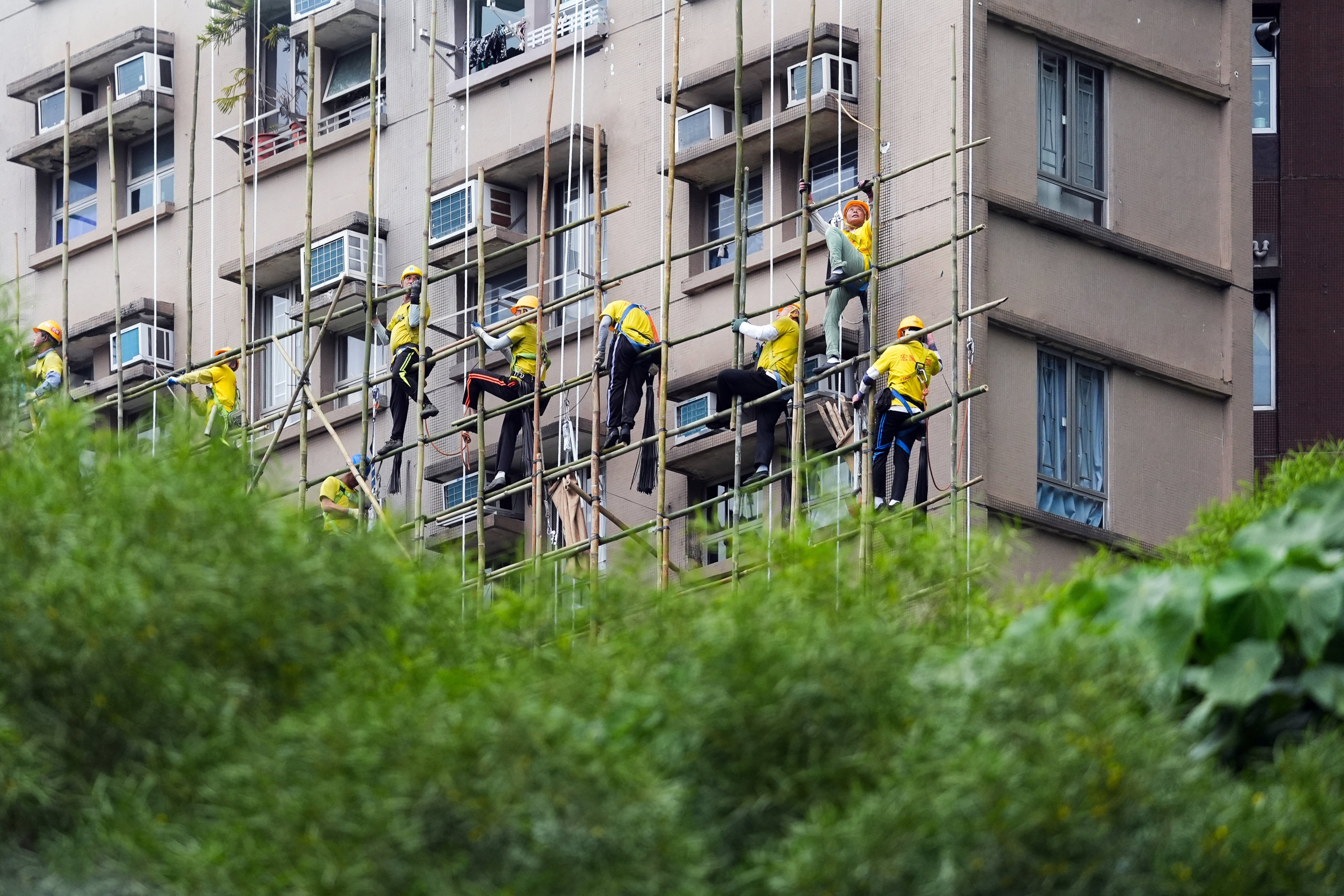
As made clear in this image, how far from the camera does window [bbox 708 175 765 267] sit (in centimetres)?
2417

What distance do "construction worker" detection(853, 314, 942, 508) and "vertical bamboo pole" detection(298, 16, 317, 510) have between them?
13.6 feet

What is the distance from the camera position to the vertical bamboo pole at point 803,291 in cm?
2038

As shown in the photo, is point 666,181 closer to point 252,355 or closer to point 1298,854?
point 252,355

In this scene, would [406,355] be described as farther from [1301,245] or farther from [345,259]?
[1301,245]

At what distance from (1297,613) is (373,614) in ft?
12.2

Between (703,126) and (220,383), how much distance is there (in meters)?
4.91

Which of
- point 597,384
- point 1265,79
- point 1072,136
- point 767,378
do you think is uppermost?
point 1265,79

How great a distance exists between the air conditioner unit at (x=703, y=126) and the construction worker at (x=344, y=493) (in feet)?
11.9

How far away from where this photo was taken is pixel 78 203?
30.7m

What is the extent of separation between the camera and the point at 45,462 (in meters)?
13.1

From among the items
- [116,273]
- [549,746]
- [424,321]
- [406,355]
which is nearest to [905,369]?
[424,321]

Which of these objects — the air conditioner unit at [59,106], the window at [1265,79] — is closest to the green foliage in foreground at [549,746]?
the window at [1265,79]

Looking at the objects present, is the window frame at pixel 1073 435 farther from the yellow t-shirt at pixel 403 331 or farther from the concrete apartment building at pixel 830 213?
the yellow t-shirt at pixel 403 331

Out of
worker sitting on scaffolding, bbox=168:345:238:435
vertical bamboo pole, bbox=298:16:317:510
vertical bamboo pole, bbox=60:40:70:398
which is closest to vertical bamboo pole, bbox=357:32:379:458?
vertical bamboo pole, bbox=298:16:317:510
